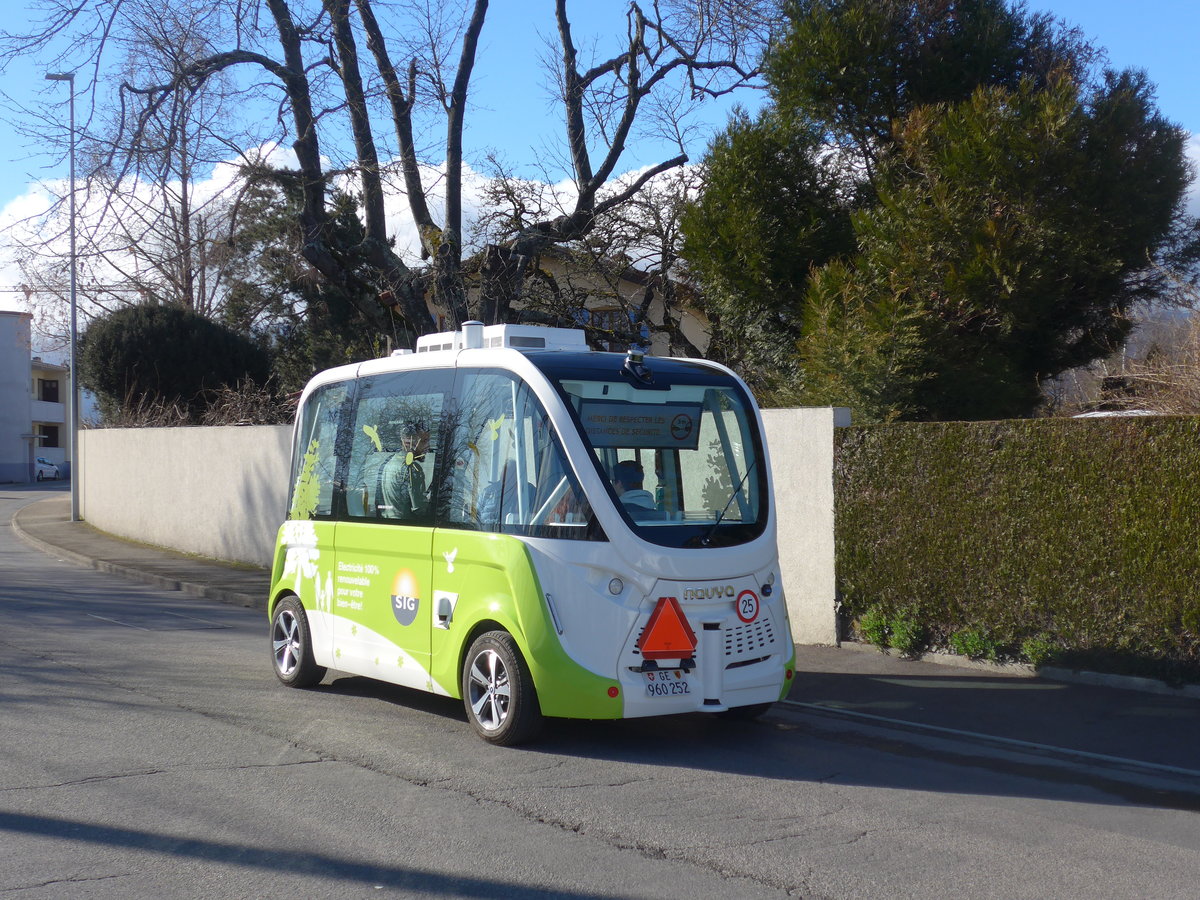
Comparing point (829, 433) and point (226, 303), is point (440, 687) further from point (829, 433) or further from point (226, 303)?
point (226, 303)

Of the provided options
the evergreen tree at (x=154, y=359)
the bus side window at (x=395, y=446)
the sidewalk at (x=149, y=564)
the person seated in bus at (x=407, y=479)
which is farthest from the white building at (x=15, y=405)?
the person seated in bus at (x=407, y=479)

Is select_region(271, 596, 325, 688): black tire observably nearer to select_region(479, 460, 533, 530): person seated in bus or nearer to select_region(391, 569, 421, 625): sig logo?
select_region(391, 569, 421, 625): sig logo

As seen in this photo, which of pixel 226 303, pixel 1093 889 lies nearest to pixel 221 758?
pixel 1093 889

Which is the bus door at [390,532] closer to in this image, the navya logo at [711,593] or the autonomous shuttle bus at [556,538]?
the autonomous shuttle bus at [556,538]

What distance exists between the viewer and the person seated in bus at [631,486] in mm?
7258

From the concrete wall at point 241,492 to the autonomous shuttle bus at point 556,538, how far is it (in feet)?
6.52

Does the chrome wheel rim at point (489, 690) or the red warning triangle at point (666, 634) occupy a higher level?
the red warning triangle at point (666, 634)

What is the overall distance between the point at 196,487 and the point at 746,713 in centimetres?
1573

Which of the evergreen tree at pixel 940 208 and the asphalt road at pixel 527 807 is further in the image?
the evergreen tree at pixel 940 208

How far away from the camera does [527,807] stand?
5.97 meters

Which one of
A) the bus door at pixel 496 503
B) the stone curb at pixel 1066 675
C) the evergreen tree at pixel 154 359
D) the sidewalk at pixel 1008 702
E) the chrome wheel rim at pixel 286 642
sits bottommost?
the sidewalk at pixel 1008 702

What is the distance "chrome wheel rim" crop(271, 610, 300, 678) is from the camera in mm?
9336

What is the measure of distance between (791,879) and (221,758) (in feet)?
11.8

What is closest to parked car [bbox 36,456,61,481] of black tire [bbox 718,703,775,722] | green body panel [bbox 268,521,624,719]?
green body panel [bbox 268,521,624,719]
